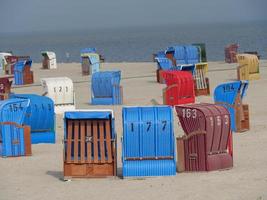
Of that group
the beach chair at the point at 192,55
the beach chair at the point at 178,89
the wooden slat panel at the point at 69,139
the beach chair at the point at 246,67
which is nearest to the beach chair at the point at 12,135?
the wooden slat panel at the point at 69,139

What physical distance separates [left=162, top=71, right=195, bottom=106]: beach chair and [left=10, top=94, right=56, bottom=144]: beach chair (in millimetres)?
8204

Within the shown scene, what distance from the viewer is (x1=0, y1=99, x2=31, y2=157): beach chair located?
1761 cm

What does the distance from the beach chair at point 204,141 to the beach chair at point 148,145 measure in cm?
37

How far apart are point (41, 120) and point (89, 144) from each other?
16.0ft

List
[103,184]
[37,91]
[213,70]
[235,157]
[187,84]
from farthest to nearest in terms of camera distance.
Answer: [213,70] < [37,91] < [187,84] < [235,157] < [103,184]

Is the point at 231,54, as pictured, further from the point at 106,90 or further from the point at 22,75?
the point at 106,90

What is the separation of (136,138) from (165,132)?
50 centimetres

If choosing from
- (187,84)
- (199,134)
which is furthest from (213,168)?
(187,84)

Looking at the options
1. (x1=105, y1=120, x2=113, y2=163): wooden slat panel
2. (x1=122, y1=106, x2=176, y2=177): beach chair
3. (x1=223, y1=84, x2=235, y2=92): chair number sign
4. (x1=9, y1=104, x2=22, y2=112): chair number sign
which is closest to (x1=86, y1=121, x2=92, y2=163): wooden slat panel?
(x1=105, y1=120, x2=113, y2=163): wooden slat panel

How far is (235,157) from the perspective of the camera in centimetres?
1673

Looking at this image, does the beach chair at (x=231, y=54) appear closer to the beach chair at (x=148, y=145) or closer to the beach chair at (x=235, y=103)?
the beach chair at (x=235, y=103)

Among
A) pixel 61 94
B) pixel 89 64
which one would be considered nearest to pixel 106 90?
pixel 61 94

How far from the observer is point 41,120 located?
1973 centimetres

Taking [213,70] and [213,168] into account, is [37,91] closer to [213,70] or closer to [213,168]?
[213,70]
